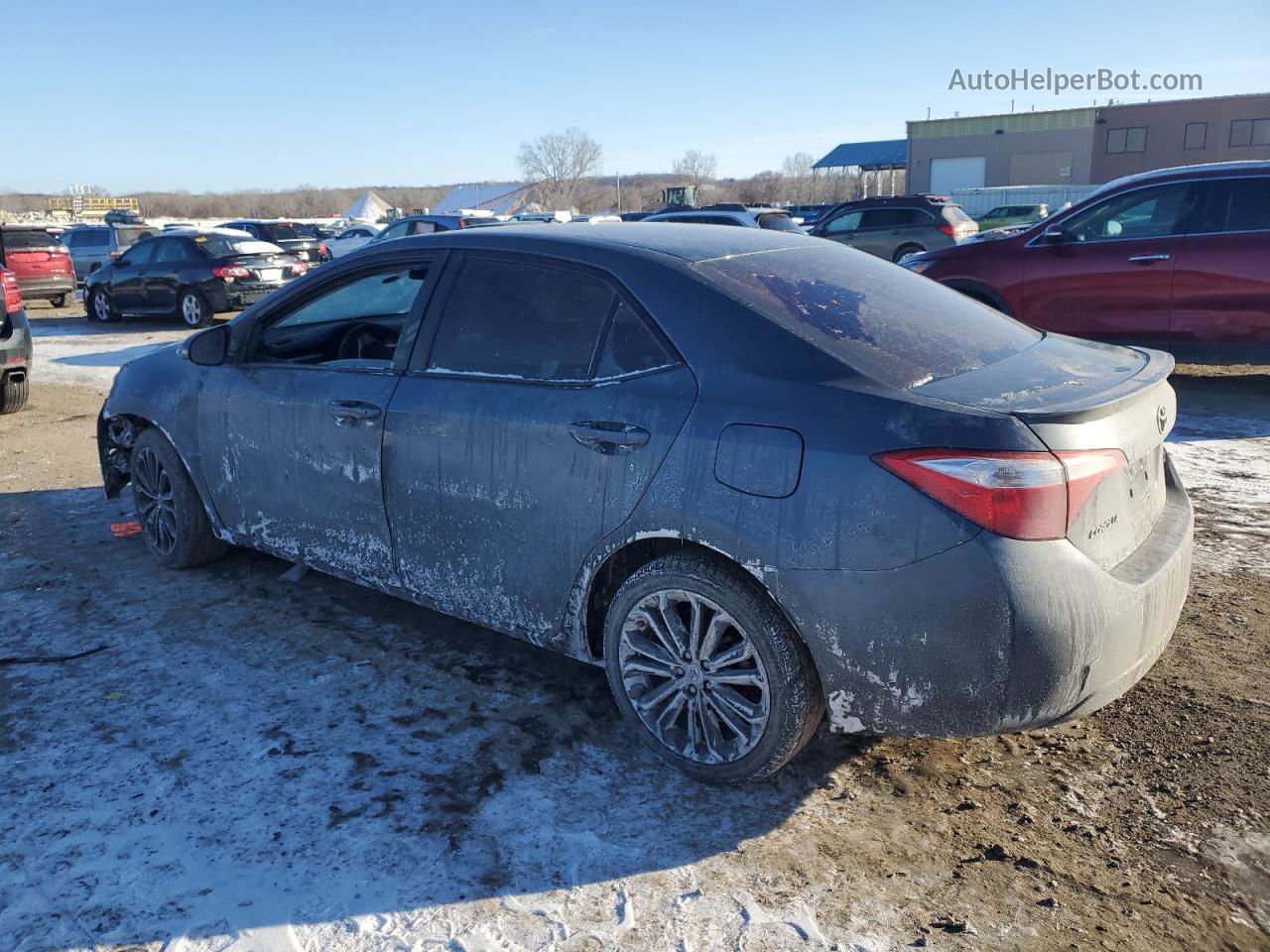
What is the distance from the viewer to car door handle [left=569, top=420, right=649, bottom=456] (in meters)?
3.04

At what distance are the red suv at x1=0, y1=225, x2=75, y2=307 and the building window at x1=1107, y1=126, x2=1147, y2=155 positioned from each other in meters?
54.2

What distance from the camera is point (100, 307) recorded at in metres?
17.0

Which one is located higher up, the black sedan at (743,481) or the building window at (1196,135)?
the building window at (1196,135)

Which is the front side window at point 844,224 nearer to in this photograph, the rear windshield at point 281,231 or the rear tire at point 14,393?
the rear windshield at point 281,231

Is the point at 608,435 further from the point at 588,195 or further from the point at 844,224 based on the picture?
the point at 588,195

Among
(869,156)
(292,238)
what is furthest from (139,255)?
(869,156)

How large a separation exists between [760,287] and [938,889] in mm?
1819

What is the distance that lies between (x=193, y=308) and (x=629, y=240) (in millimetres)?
14044

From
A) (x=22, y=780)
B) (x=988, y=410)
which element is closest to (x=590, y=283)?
(x=988, y=410)

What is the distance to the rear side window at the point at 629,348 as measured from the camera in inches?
123

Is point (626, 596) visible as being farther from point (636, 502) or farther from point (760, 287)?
point (760, 287)

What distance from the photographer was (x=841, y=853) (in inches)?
109

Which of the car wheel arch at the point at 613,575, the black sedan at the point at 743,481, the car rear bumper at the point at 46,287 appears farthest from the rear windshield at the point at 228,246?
the car wheel arch at the point at 613,575

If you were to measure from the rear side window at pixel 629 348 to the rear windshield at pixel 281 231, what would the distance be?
2045cm
